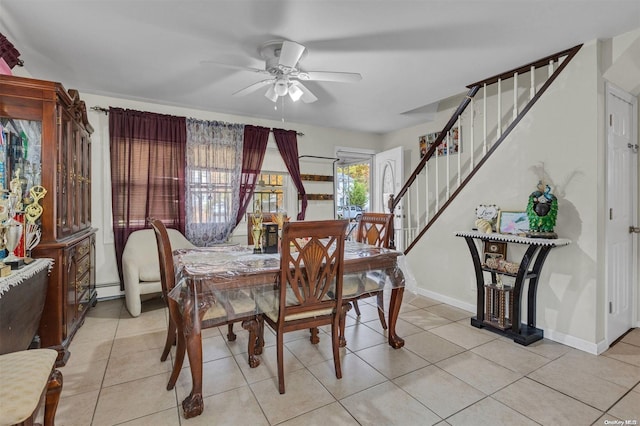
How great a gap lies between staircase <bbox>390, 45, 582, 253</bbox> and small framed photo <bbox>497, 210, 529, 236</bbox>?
582mm

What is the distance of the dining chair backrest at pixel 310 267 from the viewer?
6.07ft

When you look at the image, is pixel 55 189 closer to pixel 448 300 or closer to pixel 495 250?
pixel 495 250

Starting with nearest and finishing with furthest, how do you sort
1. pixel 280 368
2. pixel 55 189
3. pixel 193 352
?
pixel 193 352, pixel 280 368, pixel 55 189

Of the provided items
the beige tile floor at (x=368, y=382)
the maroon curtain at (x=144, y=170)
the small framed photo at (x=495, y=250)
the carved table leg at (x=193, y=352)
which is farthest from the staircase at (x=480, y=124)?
the maroon curtain at (x=144, y=170)

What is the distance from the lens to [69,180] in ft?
8.91

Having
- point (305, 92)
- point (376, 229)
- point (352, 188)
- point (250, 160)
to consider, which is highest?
point (305, 92)

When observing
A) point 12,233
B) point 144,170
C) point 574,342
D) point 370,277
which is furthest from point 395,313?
point 144,170

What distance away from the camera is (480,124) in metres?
3.86

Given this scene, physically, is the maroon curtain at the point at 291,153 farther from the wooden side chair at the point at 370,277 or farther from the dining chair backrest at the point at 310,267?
the dining chair backrest at the point at 310,267

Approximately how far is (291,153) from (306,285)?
3.22 meters

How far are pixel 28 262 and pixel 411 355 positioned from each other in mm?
2776

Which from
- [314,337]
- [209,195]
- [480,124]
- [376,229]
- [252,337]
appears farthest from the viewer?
[209,195]

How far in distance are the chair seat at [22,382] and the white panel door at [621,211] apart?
3661mm

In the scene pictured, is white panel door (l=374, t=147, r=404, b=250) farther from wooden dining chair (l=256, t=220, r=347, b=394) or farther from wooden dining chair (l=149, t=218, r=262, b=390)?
wooden dining chair (l=149, t=218, r=262, b=390)
